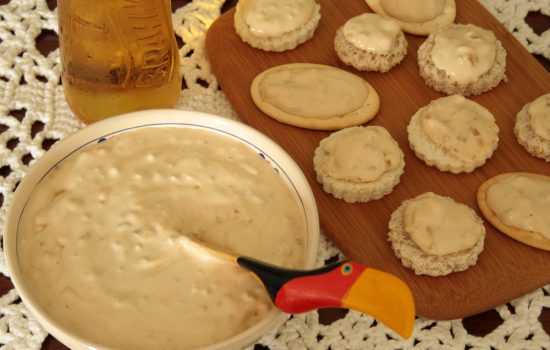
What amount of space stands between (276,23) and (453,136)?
422 millimetres

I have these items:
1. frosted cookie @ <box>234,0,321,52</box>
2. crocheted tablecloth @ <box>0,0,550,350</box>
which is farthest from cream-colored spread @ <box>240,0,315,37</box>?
crocheted tablecloth @ <box>0,0,550,350</box>

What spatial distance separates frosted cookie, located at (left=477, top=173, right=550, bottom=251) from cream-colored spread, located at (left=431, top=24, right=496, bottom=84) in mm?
238

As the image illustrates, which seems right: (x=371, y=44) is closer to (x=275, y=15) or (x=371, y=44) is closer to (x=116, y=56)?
(x=275, y=15)

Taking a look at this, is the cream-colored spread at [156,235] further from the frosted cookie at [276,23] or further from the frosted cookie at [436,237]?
the frosted cookie at [276,23]

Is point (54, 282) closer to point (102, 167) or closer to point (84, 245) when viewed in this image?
point (84, 245)

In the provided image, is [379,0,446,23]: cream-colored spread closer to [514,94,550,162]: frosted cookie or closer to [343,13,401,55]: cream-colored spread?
[343,13,401,55]: cream-colored spread

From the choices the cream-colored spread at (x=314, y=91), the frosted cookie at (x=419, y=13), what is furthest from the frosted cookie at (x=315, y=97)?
the frosted cookie at (x=419, y=13)

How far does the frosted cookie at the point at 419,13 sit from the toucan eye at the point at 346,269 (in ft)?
2.69

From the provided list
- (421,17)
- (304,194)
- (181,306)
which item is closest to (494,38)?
(421,17)

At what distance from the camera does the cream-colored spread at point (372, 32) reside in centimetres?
156

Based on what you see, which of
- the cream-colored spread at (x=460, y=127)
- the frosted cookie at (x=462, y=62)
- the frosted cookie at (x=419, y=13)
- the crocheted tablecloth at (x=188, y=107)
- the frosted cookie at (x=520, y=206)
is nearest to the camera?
the crocheted tablecloth at (x=188, y=107)

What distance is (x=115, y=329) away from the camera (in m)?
1.03

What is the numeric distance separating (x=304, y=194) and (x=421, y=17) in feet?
2.24

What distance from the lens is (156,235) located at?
1104mm
